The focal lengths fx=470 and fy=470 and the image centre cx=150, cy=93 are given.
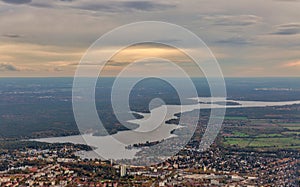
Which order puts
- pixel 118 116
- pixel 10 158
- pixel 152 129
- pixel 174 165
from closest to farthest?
pixel 174 165 < pixel 10 158 < pixel 152 129 < pixel 118 116

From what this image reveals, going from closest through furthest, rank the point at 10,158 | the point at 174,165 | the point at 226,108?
the point at 174,165 → the point at 10,158 → the point at 226,108

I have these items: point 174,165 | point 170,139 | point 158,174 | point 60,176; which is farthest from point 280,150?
point 60,176

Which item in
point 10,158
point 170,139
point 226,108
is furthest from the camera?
point 226,108

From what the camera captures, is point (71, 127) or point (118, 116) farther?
point (118, 116)

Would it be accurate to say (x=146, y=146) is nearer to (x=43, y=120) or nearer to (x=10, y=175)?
→ (x=10, y=175)

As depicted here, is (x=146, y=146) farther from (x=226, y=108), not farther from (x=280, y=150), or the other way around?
(x=226, y=108)

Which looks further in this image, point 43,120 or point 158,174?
point 43,120

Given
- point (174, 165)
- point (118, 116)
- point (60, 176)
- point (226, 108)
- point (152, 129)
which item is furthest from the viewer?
point (226, 108)

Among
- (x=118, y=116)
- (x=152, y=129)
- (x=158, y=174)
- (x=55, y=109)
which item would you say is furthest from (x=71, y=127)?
(x=158, y=174)
